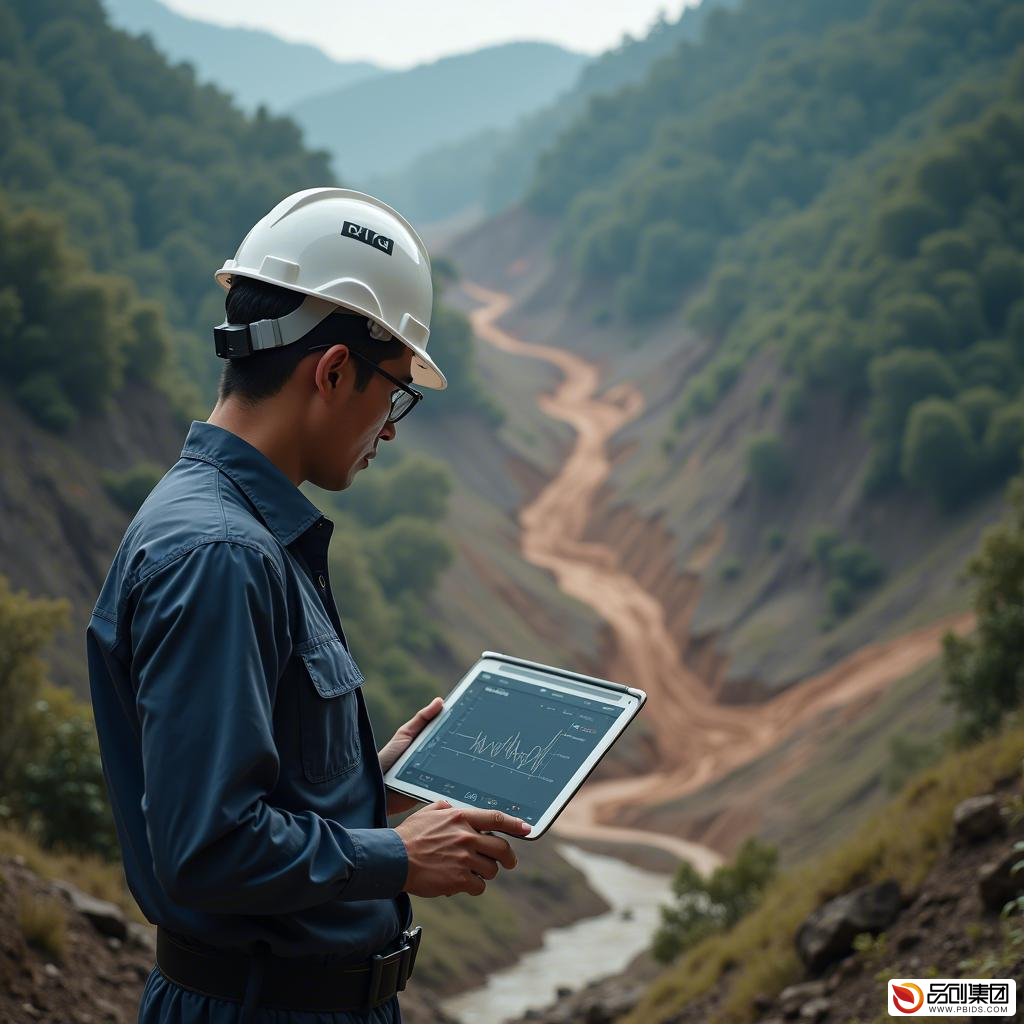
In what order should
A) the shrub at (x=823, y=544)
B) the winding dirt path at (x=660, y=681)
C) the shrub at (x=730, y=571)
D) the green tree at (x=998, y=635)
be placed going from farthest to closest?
the shrub at (x=730, y=571), the shrub at (x=823, y=544), the winding dirt path at (x=660, y=681), the green tree at (x=998, y=635)

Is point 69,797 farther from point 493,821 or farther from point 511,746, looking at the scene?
point 493,821

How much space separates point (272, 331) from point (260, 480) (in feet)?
1.53

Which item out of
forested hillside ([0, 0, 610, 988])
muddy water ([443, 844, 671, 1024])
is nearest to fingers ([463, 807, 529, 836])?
forested hillside ([0, 0, 610, 988])

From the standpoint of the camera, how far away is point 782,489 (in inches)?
2525

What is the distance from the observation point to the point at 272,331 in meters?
3.81

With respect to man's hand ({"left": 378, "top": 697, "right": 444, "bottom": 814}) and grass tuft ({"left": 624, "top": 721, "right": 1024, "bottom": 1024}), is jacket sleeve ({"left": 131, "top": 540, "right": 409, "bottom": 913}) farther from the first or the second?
grass tuft ({"left": 624, "top": 721, "right": 1024, "bottom": 1024})

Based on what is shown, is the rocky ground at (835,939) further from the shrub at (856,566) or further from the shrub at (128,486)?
the shrub at (856,566)

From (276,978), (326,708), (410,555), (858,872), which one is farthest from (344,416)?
(410,555)

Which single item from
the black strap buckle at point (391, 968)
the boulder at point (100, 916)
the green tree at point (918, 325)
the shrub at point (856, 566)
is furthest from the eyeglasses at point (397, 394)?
the green tree at point (918, 325)

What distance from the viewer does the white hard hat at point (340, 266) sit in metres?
3.94

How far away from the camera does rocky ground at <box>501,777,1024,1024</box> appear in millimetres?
8922

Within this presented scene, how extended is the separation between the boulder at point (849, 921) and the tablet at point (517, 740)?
284 inches

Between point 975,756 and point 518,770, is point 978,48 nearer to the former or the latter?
point 975,756

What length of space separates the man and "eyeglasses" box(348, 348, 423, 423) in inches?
0.4
